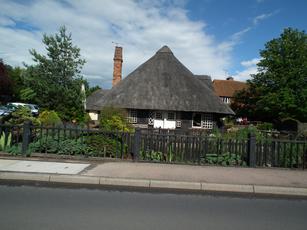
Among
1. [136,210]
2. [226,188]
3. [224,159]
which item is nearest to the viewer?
[136,210]

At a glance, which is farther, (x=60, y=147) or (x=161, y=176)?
(x=60, y=147)

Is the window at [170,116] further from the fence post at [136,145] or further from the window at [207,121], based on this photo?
the fence post at [136,145]

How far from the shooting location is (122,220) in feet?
16.5

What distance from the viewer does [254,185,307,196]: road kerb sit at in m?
7.40

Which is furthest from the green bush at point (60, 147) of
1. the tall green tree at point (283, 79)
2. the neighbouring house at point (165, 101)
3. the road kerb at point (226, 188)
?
the tall green tree at point (283, 79)

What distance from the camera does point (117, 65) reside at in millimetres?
29891

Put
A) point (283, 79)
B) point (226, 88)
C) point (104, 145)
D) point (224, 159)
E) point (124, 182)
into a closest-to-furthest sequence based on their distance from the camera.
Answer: point (124, 182)
point (224, 159)
point (104, 145)
point (283, 79)
point (226, 88)

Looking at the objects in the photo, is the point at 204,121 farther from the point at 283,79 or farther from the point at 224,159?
the point at 283,79

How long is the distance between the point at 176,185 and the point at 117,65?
77.8 ft

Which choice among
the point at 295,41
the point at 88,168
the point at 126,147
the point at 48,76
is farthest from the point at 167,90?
the point at 295,41

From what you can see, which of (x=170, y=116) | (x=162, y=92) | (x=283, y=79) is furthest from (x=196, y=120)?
(x=283, y=79)

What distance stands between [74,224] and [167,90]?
17.4 meters

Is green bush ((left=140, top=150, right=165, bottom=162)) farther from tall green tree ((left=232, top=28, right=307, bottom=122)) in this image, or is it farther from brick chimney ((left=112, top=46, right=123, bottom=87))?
tall green tree ((left=232, top=28, right=307, bottom=122))

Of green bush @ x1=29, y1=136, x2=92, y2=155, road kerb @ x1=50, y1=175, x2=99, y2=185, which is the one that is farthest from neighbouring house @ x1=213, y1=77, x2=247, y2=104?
road kerb @ x1=50, y1=175, x2=99, y2=185
